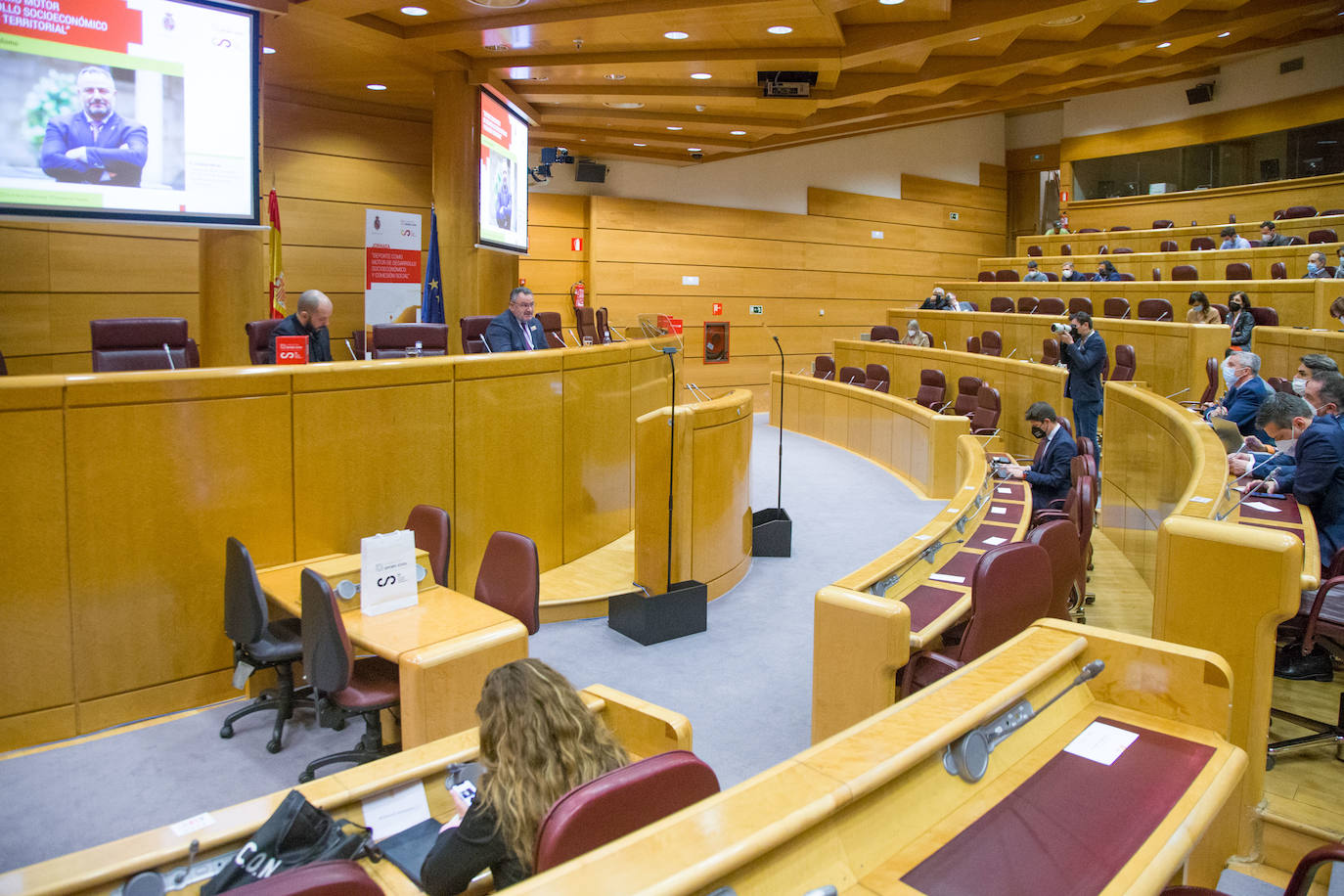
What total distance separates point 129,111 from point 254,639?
3.50 metres

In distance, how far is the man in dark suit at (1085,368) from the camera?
7.72 meters

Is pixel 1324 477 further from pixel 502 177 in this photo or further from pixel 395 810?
pixel 502 177

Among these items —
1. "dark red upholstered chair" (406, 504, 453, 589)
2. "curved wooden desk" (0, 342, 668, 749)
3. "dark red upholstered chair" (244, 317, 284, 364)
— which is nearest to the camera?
"curved wooden desk" (0, 342, 668, 749)

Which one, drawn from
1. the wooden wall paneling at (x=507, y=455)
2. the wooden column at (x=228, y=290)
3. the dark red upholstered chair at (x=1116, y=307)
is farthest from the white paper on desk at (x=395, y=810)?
the dark red upholstered chair at (x=1116, y=307)

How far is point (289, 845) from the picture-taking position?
5.88 feet

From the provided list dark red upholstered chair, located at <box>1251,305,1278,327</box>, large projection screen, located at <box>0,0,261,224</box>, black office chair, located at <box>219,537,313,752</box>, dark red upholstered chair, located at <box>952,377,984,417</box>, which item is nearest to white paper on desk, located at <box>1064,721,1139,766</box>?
black office chair, located at <box>219,537,313,752</box>

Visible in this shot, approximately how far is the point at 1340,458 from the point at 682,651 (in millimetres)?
3079

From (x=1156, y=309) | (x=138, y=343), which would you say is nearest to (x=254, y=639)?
(x=138, y=343)

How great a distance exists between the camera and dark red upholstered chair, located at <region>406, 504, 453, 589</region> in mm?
4300

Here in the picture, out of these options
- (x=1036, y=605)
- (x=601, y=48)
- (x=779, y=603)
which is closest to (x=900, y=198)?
(x=601, y=48)

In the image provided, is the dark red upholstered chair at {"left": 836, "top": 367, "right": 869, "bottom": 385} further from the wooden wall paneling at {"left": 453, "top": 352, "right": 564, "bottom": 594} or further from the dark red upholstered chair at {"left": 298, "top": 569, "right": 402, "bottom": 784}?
the dark red upholstered chair at {"left": 298, "top": 569, "right": 402, "bottom": 784}

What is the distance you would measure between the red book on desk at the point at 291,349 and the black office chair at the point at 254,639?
1020 millimetres

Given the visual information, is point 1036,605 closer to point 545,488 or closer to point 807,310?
point 545,488

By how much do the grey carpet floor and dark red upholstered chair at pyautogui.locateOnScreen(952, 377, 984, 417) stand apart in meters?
3.77
